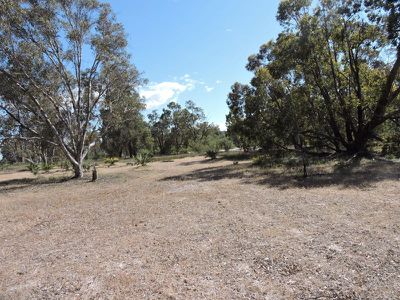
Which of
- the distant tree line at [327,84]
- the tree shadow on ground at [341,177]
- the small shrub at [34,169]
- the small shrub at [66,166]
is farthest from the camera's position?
the small shrub at [66,166]

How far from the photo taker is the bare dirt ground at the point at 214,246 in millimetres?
3693

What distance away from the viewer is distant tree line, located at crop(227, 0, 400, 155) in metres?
13.5

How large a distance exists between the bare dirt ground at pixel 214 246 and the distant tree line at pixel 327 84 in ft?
18.1

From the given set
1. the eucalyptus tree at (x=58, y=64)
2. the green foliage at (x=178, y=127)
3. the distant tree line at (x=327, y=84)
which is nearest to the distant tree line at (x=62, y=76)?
the eucalyptus tree at (x=58, y=64)

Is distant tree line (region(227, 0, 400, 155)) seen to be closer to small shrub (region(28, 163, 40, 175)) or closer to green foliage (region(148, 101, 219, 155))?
small shrub (region(28, 163, 40, 175))

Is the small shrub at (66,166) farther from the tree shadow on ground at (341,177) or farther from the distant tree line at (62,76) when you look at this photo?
the tree shadow on ground at (341,177)

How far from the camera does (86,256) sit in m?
4.95

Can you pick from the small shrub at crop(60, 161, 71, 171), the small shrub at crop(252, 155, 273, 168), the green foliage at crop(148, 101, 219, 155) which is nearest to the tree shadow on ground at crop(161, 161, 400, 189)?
the small shrub at crop(252, 155, 273, 168)

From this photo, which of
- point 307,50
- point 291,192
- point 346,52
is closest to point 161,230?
point 291,192

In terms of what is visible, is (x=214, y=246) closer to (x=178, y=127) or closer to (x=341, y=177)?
(x=341, y=177)

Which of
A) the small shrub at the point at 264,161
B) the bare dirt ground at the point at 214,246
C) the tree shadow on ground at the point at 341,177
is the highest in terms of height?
the small shrub at the point at 264,161

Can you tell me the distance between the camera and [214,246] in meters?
5.00

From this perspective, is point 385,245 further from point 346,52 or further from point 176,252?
point 346,52

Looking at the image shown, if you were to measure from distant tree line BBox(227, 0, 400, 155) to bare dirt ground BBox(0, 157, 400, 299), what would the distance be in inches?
217
